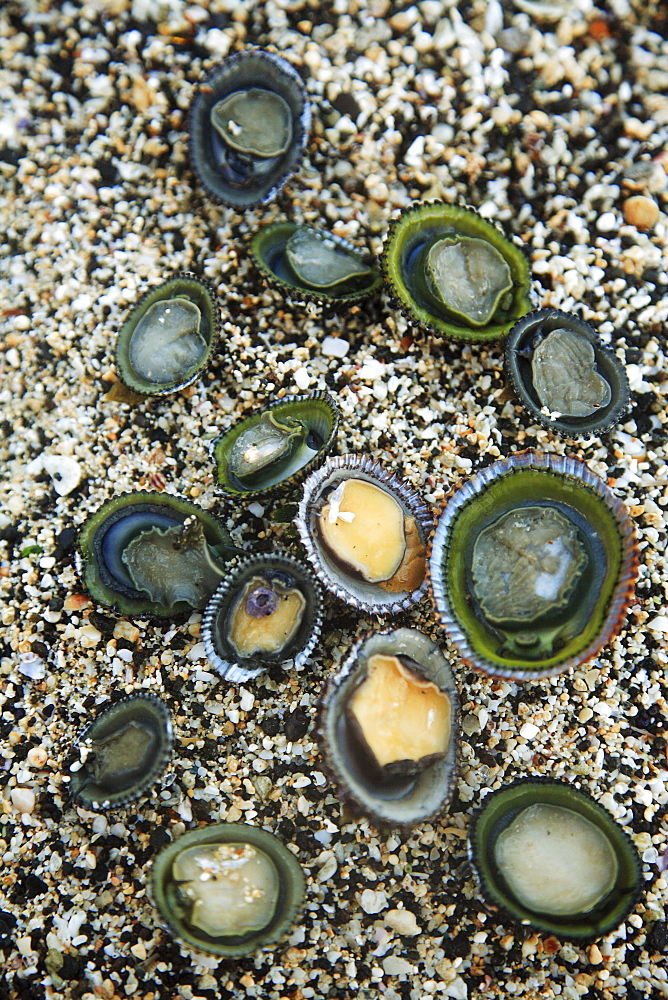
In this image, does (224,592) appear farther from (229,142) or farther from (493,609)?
(229,142)

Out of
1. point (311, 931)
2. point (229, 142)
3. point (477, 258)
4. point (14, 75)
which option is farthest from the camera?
point (14, 75)

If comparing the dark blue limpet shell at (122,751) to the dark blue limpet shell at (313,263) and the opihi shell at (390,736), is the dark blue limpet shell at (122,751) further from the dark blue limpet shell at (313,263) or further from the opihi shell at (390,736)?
the dark blue limpet shell at (313,263)

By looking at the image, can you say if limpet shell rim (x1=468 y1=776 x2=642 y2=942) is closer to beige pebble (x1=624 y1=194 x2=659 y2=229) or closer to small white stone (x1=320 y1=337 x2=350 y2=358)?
small white stone (x1=320 y1=337 x2=350 y2=358)

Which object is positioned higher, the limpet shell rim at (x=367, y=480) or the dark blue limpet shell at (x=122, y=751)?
the limpet shell rim at (x=367, y=480)

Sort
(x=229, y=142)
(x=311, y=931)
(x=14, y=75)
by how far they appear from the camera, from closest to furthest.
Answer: (x=311, y=931) → (x=229, y=142) → (x=14, y=75)

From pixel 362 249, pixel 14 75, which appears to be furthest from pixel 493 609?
pixel 14 75

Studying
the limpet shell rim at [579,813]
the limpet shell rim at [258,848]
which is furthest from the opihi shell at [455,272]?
the limpet shell rim at [258,848]

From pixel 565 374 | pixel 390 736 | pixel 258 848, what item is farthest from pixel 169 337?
pixel 258 848
